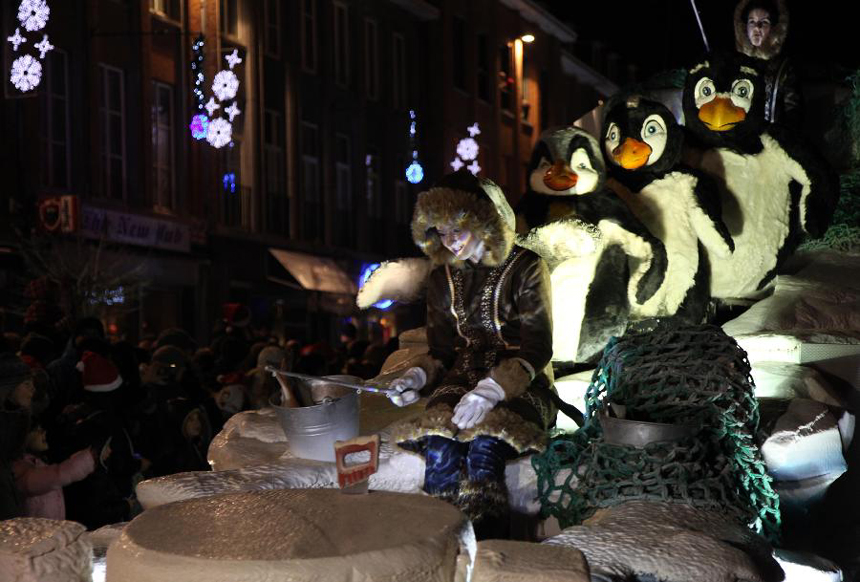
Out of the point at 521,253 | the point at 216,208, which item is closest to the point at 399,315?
the point at 216,208

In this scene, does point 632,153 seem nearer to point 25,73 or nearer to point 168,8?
point 25,73

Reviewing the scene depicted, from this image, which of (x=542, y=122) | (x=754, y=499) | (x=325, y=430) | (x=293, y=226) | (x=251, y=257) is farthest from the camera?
(x=542, y=122)

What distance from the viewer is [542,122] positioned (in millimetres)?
31547

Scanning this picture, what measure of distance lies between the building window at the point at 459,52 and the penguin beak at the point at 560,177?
22.6 m

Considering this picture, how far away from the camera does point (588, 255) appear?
17.9ft

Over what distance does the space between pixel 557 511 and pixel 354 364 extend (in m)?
5.41

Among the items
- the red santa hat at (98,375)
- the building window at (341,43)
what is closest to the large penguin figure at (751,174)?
the red santa hat at (98,375)

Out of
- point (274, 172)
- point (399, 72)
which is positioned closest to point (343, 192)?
point (274, 172)

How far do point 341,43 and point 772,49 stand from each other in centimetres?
1846

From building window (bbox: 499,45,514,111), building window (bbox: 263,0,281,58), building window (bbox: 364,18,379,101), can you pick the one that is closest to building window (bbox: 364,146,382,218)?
building window (bbox: 364,18,379,101)

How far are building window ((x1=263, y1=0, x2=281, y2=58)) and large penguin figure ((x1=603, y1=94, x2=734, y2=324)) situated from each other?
55.9ft

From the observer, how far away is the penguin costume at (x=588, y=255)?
560cm

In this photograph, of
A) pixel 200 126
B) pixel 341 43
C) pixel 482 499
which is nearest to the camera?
pixel 482 499

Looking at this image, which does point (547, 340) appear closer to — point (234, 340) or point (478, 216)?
point (478, 216)
